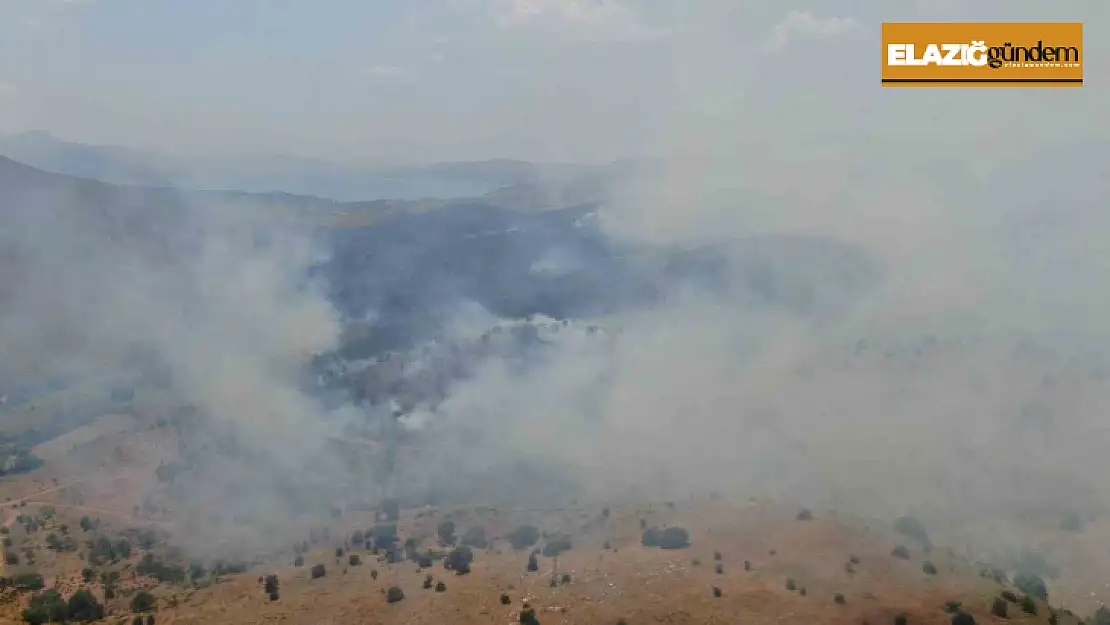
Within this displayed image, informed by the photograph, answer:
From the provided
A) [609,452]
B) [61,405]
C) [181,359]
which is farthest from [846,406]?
[61,405]

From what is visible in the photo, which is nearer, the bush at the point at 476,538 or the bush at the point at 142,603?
the bush at the point at 142,603

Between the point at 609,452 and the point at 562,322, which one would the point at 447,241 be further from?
the point at 609,452

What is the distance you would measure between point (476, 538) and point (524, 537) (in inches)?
115

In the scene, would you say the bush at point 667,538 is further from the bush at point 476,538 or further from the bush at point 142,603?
the bush at point 142,603

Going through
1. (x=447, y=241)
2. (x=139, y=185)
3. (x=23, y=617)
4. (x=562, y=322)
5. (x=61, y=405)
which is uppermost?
(x=139, y=185)

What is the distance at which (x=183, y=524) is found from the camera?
54.0m

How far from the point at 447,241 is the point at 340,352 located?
43.2 meters

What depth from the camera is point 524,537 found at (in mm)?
47344

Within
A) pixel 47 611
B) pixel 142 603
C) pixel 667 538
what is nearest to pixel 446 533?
pixel 667 538

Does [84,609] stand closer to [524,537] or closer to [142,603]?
[142,603]

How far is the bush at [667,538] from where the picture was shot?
44469 millimetres

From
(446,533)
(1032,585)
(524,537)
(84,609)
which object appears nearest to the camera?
(84,609)

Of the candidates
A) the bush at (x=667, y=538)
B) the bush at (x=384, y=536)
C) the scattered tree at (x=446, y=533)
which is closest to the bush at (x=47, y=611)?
the bush at (x=384, y=536)

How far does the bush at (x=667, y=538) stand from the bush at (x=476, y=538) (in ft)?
30.3
